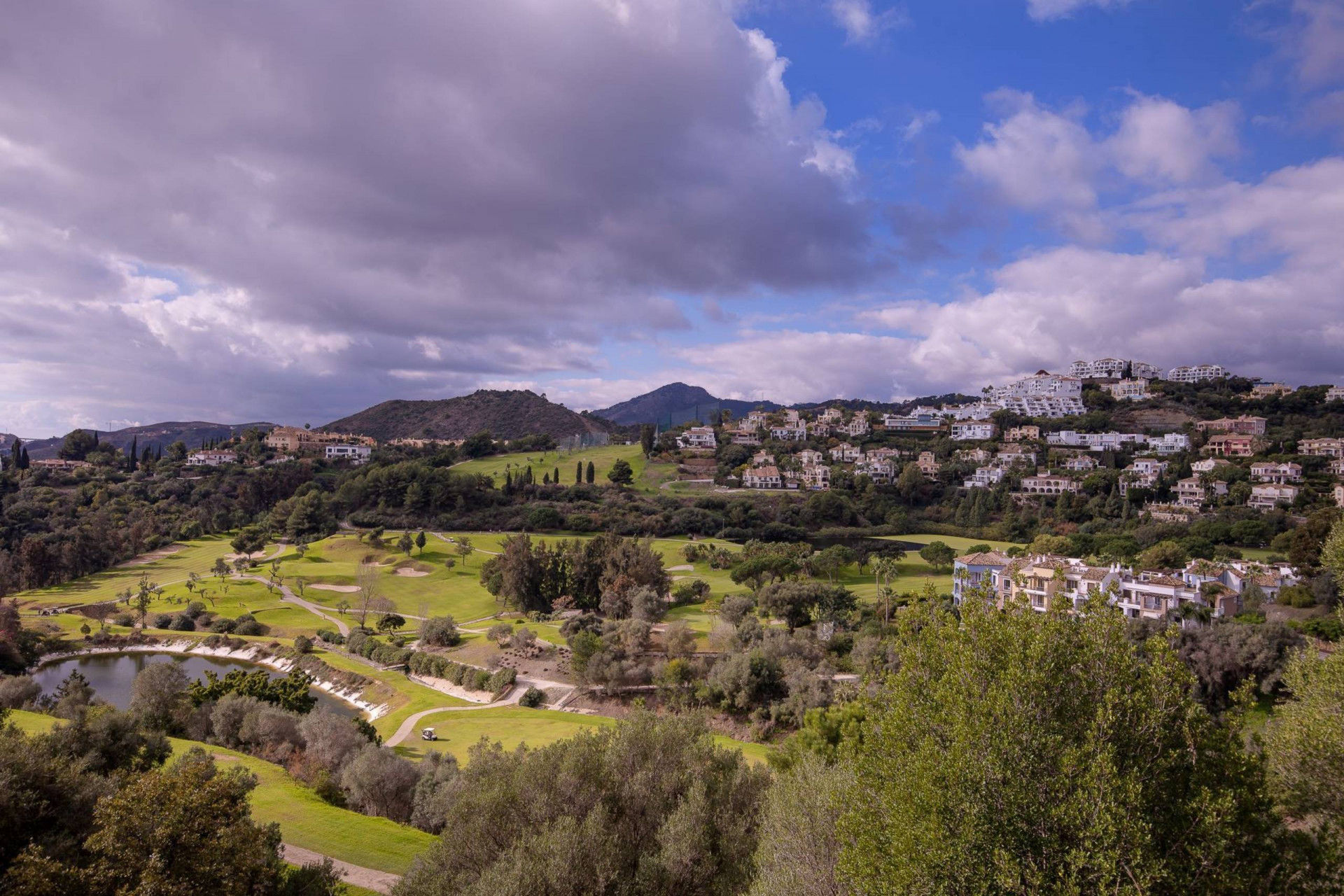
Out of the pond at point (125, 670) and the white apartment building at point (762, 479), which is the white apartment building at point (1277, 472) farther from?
the pond at point (125, 670)

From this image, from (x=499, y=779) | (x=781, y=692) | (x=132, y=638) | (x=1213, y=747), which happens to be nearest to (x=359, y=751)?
(x=499, y=779)

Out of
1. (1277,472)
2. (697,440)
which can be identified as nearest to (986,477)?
(1277,472)

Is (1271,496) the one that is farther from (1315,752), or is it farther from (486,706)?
(486,706)

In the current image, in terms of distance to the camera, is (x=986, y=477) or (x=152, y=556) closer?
(x=152, y=556)

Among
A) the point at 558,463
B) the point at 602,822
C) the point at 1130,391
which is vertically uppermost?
the point at 1130,391

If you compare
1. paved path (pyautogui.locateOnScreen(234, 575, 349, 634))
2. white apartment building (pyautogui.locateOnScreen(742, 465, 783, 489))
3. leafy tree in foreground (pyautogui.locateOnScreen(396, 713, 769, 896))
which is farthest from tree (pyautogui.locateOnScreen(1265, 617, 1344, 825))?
white apartment building (pyautogui.locateOnScreen(742, 465, 783, 489))

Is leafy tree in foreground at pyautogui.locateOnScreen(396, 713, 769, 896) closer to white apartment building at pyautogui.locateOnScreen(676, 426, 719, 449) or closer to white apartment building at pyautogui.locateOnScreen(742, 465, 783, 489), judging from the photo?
white apartment building at pyautogui.locateOnScreen(742, 465, 783, 489)

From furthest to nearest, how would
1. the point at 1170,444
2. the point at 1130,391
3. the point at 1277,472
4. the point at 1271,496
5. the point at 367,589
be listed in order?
the point at 1130,391, the point at 1170,444, the point at 1277,472, the point at 1271,496, the point at 367,589

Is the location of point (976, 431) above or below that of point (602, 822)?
above
